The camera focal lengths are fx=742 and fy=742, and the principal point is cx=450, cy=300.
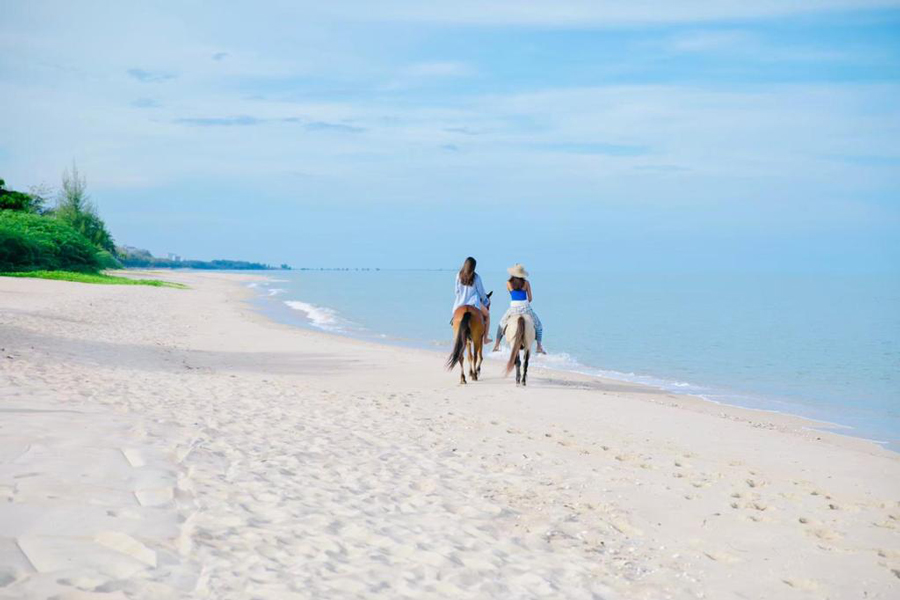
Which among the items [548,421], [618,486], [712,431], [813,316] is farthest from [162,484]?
[813,316]

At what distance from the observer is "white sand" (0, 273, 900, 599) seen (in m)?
4.38

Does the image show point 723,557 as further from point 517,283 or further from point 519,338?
point 517,283

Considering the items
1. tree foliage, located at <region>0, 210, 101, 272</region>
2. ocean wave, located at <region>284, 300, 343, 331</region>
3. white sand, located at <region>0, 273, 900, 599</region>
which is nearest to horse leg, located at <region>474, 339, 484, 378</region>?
white sand, located at <region>0, 273, 900, 599</region>

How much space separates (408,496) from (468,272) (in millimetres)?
7212

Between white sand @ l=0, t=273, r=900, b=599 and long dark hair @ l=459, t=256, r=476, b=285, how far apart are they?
7.36 feet

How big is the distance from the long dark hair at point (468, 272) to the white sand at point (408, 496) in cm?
224

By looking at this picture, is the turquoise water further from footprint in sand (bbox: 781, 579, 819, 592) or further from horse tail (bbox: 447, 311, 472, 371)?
footprint in sand (bbox: 781, 579, 819, 592)

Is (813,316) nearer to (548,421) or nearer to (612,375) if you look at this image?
(612,375)

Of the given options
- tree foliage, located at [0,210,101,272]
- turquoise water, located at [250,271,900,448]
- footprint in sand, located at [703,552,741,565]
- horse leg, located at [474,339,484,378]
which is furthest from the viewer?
tree foliage, located at [0,210,101,272]

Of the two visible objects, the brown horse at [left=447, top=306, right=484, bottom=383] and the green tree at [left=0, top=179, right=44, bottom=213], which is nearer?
the brown horse at [left=447, top=306, right=484, bottom=383]

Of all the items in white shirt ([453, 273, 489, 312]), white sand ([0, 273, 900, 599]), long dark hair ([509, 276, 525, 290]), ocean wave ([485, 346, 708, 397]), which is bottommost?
white sand ([0, 273, 900, 599])

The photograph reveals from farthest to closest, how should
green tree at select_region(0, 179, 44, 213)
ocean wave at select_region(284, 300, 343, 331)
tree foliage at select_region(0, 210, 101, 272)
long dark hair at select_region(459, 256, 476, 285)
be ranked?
green tree at select_region(0, 179, 44, 213), tree foliage at select_region(0, 210, 101, 272), ocean wave at select_region(284, 300, 343, 331), long dark hair at select_region(459, 256, 476, 285)

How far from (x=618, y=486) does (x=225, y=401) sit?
212 inches

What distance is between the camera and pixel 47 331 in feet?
51.6
